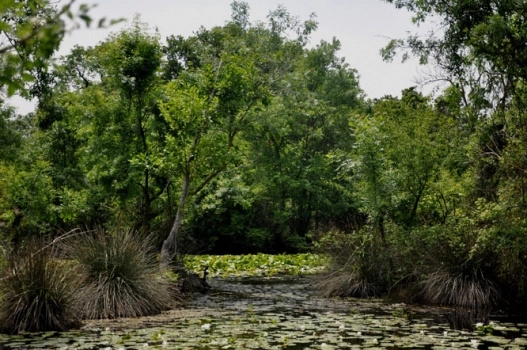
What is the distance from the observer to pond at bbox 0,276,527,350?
7.25 meters

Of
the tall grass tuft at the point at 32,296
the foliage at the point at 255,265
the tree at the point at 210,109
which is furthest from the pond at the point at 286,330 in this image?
the foliage at the point at 255,265

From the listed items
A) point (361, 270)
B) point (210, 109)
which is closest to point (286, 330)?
point (361, 270)

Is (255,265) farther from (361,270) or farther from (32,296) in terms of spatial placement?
(32,296)

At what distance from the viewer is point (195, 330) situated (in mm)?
8305

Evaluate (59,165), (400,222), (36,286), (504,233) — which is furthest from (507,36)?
(59,165)

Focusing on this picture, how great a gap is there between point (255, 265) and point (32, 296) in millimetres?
12802

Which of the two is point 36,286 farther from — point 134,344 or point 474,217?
point 474,217

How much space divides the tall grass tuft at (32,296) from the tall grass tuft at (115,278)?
100 centimetres

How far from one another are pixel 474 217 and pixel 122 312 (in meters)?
7.49

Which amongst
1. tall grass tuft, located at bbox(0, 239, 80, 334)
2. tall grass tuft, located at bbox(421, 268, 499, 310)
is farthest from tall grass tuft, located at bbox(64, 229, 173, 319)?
tall grass tuft, located at bbox(421, 268, 499, 310)

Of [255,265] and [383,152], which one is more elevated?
[383,152]

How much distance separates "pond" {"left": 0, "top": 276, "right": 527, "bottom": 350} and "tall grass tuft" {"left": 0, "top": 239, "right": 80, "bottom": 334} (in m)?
0.34

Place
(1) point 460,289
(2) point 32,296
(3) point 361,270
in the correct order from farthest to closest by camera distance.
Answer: (3) point 361,270 < (1) point 460,289 < (2) point 32,296

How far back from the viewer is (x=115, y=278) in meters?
9.97
